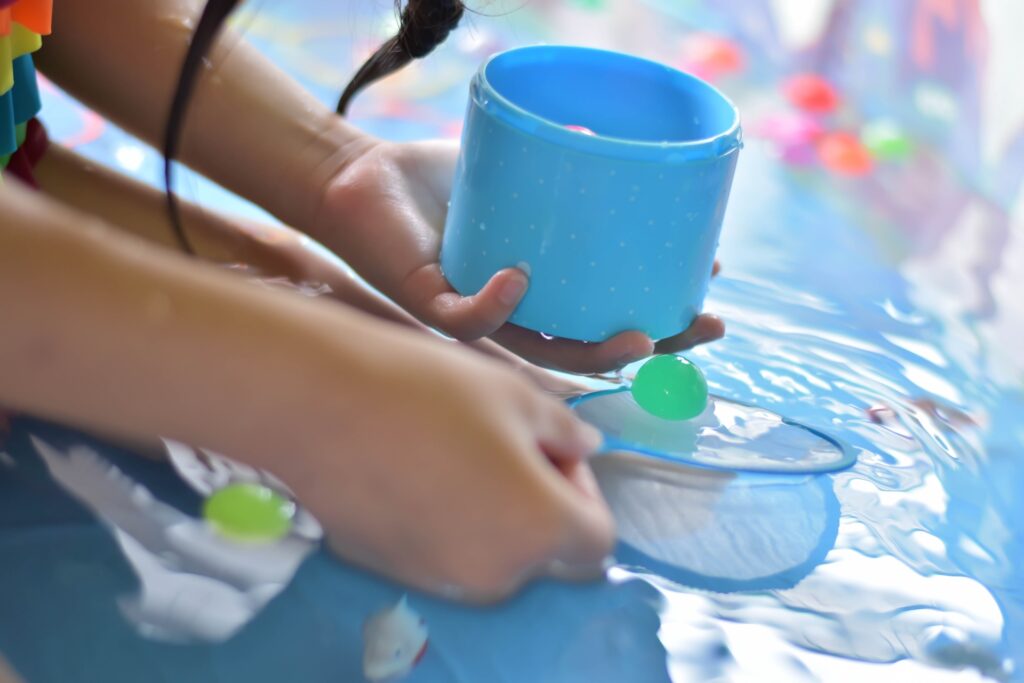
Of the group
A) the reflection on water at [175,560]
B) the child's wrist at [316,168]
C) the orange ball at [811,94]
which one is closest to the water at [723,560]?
the reflection on water at [175,560]

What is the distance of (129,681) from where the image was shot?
0.55 meters

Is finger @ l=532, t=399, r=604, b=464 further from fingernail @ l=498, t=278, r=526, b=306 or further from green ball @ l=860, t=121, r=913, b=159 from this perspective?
green ball @ l=860, t=121, r=913, b=159

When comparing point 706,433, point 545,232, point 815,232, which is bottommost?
point 815,232

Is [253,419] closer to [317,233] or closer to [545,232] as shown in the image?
[545,232]

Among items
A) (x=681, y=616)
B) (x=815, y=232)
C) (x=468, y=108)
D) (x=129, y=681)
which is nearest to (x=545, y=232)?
(x=468, y=108)

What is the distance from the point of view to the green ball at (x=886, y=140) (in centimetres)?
155

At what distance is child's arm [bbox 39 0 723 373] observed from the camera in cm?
89

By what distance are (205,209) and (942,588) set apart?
656 millimetres

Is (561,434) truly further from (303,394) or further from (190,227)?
(190,227)

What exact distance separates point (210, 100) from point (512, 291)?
380 mm

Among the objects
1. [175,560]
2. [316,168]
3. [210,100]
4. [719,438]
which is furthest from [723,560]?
[210,100]

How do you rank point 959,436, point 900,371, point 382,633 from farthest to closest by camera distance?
1. point 900,371
2. point 959,436
3. point 382,633

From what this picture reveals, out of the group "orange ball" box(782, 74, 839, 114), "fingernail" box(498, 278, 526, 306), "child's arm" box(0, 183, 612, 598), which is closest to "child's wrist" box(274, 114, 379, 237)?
"fingernail" box(498, 278, 526, 306)

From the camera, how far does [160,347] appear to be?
18.9 inches
